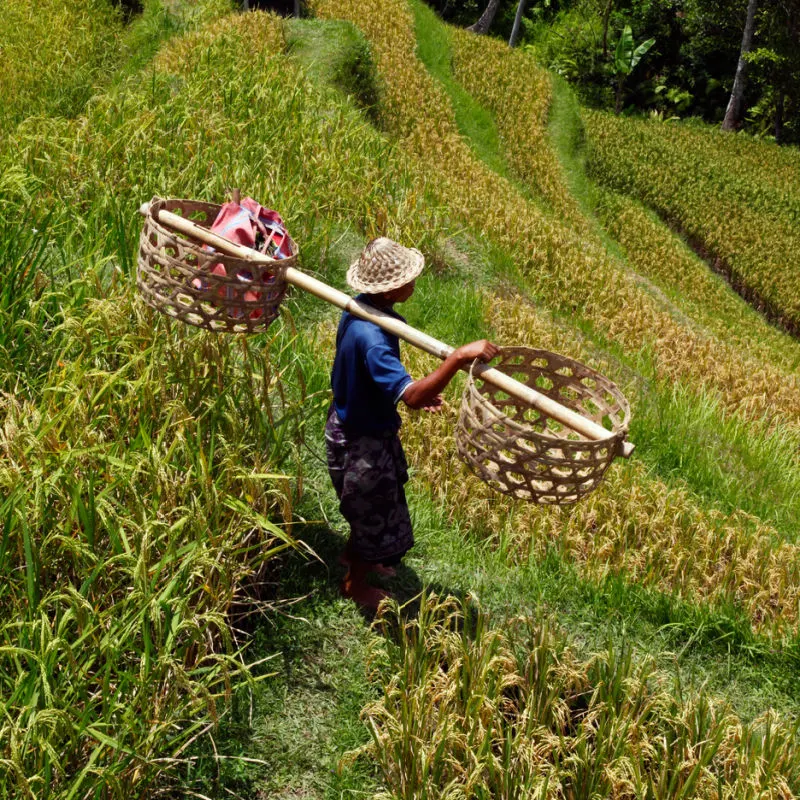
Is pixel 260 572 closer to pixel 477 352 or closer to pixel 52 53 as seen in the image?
pixel 477 352

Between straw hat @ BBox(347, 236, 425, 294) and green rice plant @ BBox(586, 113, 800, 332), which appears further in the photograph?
green rice plant @ BBox(586, 113, 800, 332)

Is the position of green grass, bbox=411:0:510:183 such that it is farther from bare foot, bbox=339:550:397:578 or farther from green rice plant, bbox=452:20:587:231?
bare foot, bbox=339:550:397:578

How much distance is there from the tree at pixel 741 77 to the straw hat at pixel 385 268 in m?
23.3

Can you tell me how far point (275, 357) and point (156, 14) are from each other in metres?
10.1

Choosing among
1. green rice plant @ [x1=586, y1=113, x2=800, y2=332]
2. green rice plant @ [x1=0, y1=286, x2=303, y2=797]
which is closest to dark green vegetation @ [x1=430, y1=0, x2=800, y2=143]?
green rice plant @ [x1=586, y1=113, x2=800, y2=332]

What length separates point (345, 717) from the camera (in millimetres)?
3182

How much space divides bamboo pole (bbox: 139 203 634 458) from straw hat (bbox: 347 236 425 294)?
3.9 inches

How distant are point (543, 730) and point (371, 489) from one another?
98 cm

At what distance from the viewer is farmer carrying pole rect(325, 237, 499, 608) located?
10.1 ft

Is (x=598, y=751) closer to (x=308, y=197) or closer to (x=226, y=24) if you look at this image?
(x=308, y=197)

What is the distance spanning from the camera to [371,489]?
3.38 meters

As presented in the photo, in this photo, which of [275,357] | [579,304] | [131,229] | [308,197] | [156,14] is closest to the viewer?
[275,357]

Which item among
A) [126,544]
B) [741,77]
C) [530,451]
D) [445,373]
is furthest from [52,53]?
[741,77]

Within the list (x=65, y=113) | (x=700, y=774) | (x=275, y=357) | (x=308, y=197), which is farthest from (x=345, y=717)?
(x=65, y=113)
